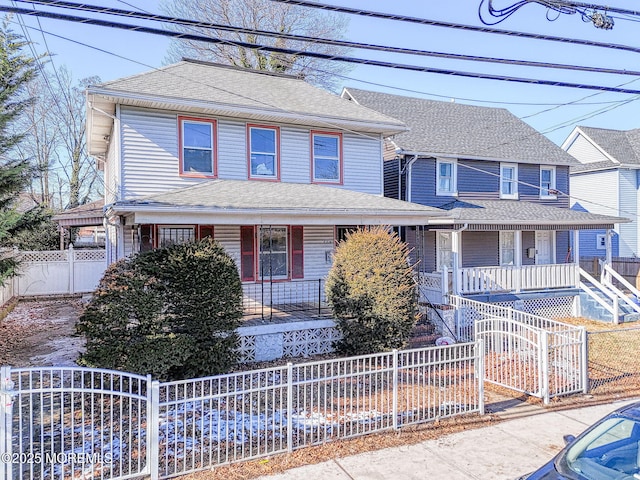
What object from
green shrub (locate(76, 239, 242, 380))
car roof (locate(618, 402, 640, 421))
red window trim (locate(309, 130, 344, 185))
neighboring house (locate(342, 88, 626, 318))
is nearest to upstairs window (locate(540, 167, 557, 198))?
neighboring house (locate(342, 88, 626, 318))

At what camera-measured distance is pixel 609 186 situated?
23547mm

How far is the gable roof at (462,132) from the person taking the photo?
17.5 m

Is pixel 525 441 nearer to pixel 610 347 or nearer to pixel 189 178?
pixel 610 347

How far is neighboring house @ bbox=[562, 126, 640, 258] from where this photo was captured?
23.2m

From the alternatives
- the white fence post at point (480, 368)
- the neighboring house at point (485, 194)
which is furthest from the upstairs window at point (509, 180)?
the white fence post at point (480, 368)

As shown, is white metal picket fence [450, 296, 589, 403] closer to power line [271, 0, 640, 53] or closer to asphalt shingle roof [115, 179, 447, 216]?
power line [271, 0, 640, 53]

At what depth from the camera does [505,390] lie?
8156 millimetres

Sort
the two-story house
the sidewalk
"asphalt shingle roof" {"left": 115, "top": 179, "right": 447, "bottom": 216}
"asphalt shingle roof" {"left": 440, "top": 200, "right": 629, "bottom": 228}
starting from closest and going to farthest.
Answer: the sidewalk
"asphalt shingle roof" {"left": 115, "top": 179, "right": 447, "bottom": 216}
the two-story house
"asphalt shingle roof" {"left": 440, "top": 200, "right": 629, "bottom": 228}

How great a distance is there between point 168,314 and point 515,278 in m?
11.7

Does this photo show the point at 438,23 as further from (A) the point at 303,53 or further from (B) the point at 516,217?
(B) the point at 516,217

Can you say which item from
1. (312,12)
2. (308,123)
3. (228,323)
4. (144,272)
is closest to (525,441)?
(228,323)

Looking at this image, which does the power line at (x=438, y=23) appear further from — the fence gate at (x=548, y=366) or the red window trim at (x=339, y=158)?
the red window trim at (x=339, y=158)

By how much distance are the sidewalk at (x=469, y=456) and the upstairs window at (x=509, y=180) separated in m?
13.2

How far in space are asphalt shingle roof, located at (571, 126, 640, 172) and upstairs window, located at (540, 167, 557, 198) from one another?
4.65 m
